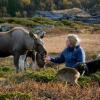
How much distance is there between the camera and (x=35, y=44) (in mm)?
16281

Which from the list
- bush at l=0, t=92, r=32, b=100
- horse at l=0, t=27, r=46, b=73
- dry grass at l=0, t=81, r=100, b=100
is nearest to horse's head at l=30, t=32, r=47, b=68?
horse at l=0, t=27, r=46, b=73

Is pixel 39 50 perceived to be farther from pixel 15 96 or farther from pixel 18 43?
pixel 15 96

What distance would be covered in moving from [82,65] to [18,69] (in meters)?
4.31

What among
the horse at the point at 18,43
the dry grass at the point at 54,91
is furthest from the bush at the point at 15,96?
the horse at the point at 18,43

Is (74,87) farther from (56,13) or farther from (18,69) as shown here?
(56,13)

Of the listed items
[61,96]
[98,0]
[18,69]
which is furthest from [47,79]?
[98,0]

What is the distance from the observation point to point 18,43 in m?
16.5

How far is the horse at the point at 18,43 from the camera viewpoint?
1628 cm

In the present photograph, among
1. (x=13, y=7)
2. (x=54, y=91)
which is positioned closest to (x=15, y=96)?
(x=54, y=91)

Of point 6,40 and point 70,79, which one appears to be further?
point 6,40

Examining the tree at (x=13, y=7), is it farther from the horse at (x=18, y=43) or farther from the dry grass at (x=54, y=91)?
the dry grass at (x=54, y=91)

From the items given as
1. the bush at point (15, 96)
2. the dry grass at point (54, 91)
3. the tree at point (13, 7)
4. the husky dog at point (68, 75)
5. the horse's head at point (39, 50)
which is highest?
the bush at point (15, 96)

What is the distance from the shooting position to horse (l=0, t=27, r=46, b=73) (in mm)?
16281

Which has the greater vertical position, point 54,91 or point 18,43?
point 54,91
